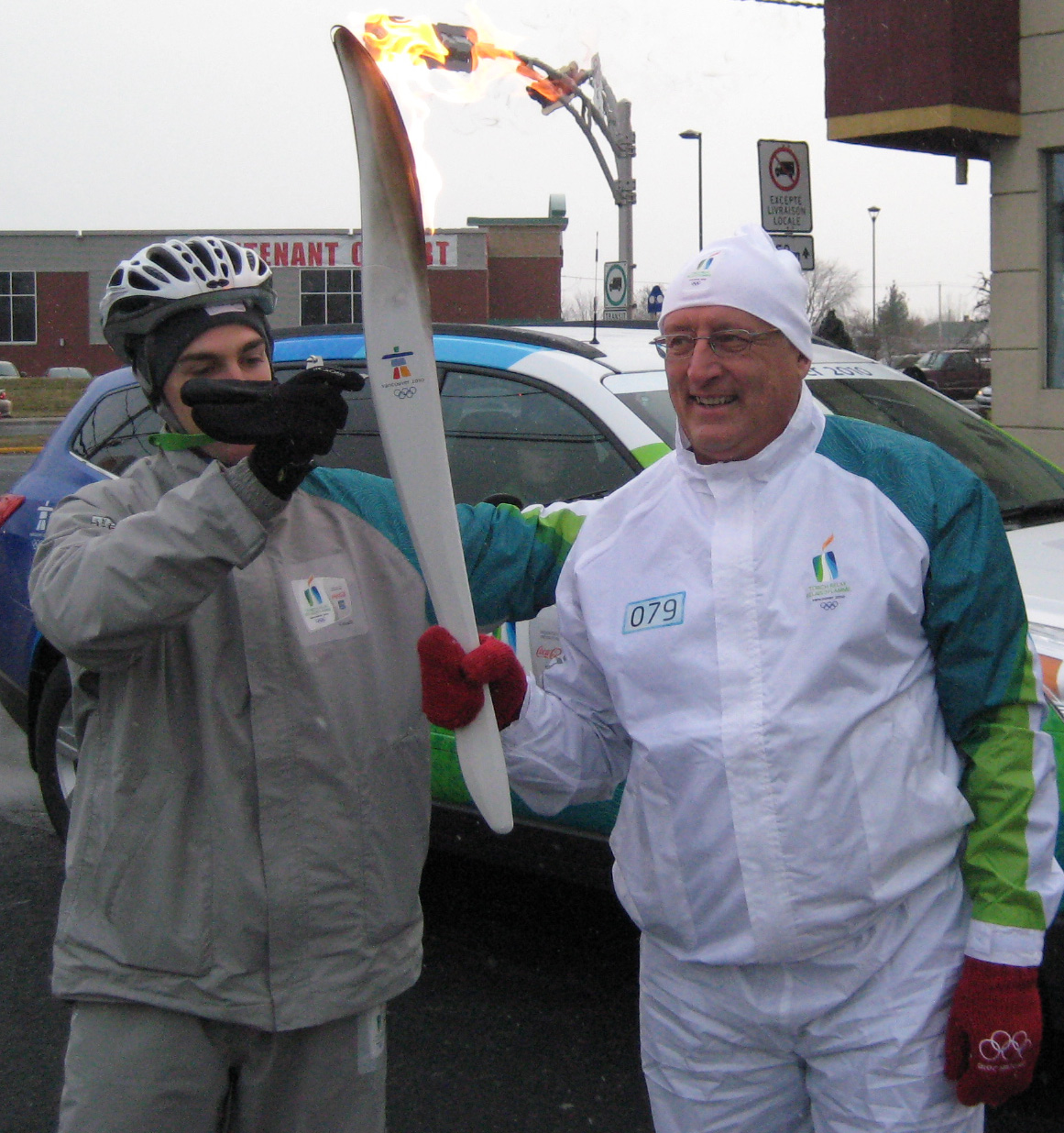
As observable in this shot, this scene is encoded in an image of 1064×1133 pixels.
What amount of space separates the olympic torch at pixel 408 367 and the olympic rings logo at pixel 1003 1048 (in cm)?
73

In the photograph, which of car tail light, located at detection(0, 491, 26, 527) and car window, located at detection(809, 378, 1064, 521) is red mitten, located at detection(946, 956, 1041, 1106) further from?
car tail light, located at detection(0, 491, 26, 527)

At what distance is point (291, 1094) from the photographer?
1928 mm

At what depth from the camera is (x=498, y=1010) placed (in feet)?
12.2

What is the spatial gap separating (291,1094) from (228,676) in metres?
0.63

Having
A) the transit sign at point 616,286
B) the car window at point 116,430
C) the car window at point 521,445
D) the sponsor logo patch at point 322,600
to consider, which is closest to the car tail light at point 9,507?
the car window at point 116,430

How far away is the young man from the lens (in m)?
1.73

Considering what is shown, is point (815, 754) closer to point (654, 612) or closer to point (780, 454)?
point (654, 612)

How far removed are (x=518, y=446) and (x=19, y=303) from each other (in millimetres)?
48335

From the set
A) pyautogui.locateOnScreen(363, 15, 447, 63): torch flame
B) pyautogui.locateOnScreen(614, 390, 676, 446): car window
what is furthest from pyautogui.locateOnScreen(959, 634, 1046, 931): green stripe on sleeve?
pyautogui.locateOnScreen(614, 390, 676, 446): car window

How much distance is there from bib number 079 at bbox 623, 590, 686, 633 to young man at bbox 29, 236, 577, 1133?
35 cm

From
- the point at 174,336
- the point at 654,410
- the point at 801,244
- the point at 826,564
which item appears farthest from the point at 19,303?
the point at 826,564

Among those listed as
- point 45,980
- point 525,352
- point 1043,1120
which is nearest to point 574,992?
point 1043,1120

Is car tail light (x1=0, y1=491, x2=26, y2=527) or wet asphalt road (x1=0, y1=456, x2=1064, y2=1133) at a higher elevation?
car tail light (x1=0, y1=491, x2=26, y2=527)

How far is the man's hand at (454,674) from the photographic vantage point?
1.92 m
